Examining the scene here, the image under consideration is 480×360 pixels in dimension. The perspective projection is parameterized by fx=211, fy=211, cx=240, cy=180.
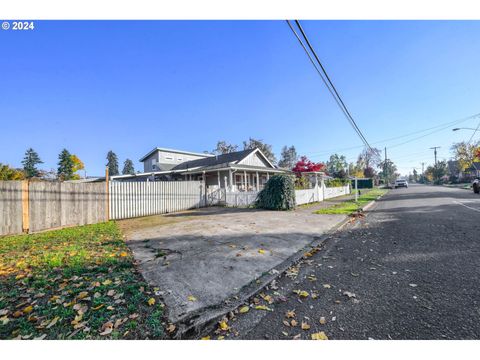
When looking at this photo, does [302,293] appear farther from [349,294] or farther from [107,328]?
[107,328]

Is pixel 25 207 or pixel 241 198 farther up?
pixel 25 207

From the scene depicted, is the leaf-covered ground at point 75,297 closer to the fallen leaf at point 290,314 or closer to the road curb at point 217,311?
the road curb at point 217,311

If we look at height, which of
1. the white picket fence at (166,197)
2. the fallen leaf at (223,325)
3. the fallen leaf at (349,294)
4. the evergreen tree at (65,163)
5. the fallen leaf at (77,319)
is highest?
the evergreen tree at (65,163)

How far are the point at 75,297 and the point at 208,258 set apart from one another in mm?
2063

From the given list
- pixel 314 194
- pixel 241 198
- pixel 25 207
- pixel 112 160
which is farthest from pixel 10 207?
pixel 112 160

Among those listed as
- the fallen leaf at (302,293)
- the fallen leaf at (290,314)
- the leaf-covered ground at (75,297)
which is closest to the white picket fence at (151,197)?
the leaf-covered ground at (75,297)

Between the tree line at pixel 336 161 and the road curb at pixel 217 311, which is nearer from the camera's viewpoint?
the road curb at pixel 217 311

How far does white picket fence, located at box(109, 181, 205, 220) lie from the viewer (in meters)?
10.1

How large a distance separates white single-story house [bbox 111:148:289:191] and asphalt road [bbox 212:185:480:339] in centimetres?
1199

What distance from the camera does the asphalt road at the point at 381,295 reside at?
2.13 meters

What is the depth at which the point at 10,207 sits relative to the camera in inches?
256

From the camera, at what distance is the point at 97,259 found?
160 inches

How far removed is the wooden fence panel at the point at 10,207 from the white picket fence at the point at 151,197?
10.6 ft
